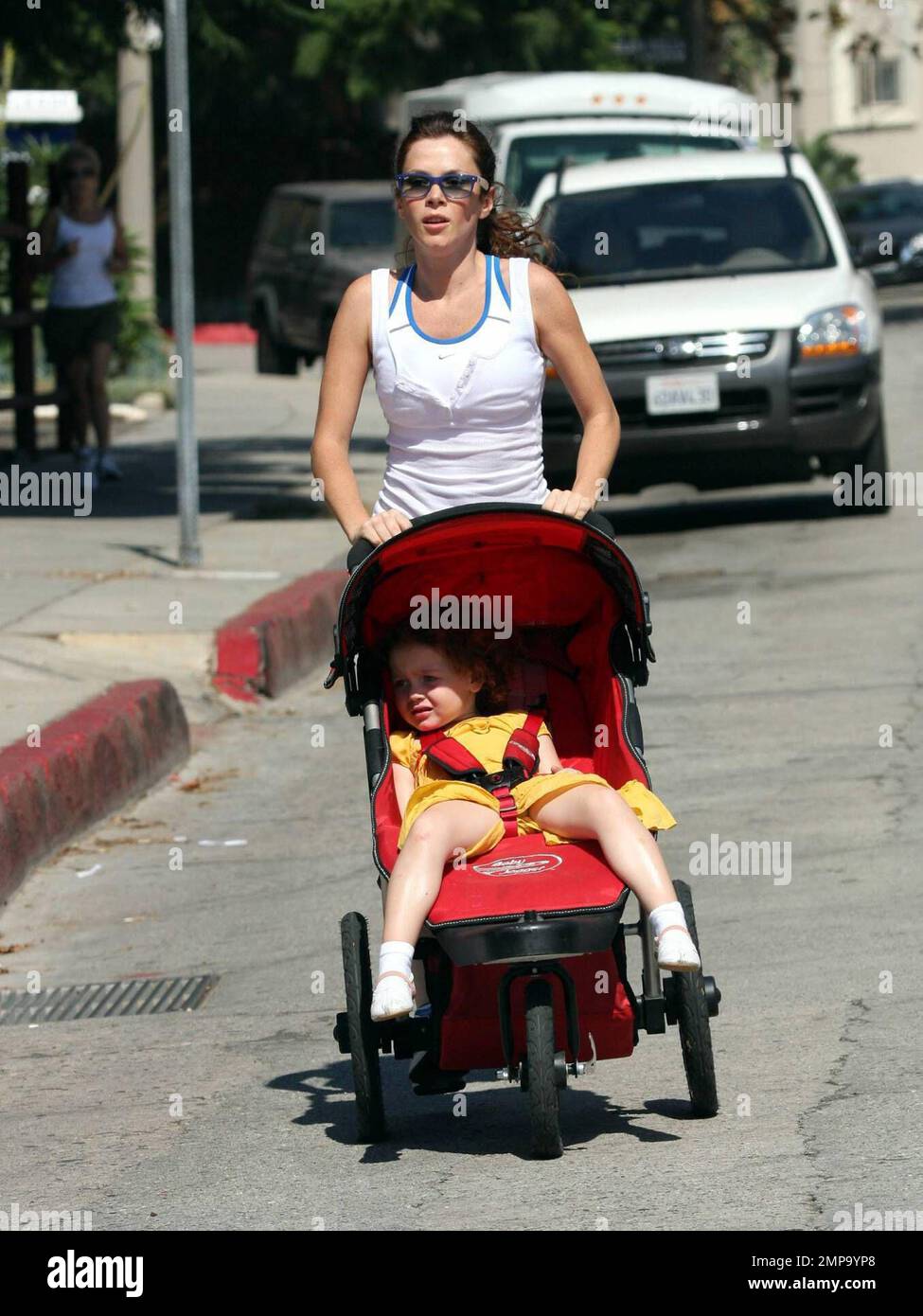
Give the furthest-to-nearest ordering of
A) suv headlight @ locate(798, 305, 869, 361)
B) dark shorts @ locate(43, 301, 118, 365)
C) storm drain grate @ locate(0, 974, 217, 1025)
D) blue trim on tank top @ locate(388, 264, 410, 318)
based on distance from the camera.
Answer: dark shorts @ locate(43, 301, 118, 365)
suv headlight @ locate(798, 305, 869, 361)
storm drain grate @ locate(0, 974, 217, 1025)
blue trim on tank top @ locate(388, 264, 410, 318)

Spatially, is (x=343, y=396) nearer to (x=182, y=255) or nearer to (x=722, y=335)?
(x=182, y=255)

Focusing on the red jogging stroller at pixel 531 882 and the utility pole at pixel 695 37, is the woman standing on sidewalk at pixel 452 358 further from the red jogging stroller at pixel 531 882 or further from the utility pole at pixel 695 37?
the utility pole at pixel 695 37

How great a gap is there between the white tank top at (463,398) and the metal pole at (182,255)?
264 inches

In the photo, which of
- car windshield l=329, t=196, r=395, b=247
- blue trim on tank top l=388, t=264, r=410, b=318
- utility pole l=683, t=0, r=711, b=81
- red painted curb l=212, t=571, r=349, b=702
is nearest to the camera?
blue trim on tank top l=388, t=264, r=410, b=318

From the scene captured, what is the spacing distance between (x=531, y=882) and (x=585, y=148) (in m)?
16.2

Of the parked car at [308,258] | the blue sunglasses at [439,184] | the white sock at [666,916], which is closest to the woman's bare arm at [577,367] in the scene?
the blue sunglasses at [439,184]

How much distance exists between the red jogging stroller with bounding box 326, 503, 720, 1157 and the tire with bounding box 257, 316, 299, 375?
21.7 m

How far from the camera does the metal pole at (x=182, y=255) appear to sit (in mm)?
11875

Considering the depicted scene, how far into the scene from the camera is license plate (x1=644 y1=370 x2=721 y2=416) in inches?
549

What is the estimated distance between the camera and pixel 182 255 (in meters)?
12.1

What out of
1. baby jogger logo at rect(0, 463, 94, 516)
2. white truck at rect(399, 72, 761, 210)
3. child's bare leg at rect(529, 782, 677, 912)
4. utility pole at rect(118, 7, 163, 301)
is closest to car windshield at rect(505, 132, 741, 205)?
white truck at rect(399, 72, 761, 210)

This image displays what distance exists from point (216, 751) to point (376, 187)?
63.5 ft

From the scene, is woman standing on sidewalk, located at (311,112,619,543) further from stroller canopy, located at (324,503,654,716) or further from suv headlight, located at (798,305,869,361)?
suv headlight, located at (798,305,869,361)
